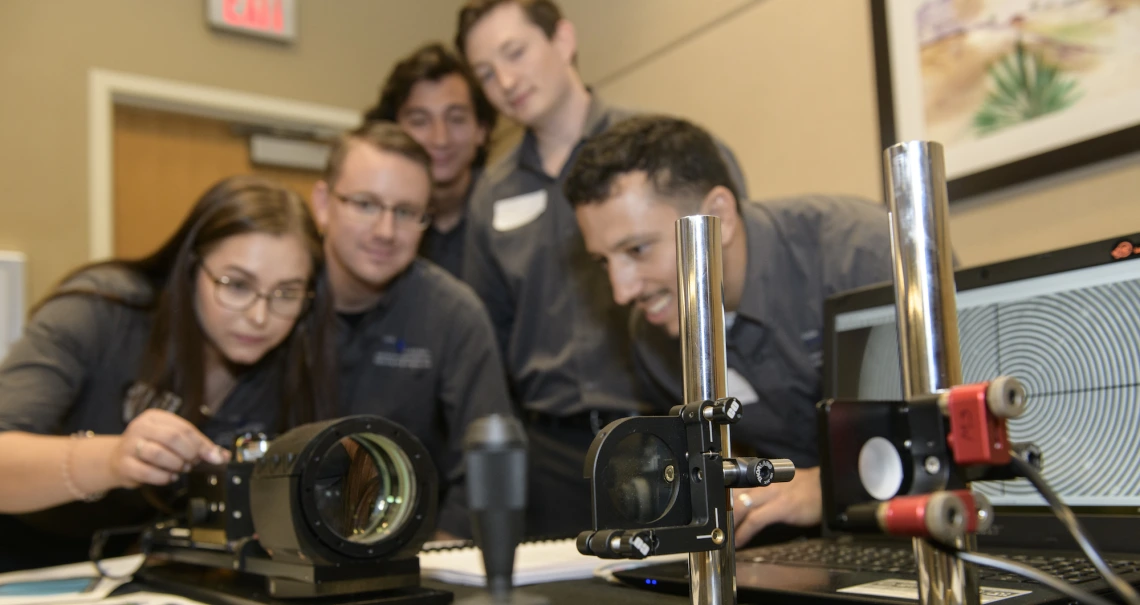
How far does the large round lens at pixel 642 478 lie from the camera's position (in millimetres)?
534

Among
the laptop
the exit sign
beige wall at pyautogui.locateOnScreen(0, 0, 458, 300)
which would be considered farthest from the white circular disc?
the exit sign

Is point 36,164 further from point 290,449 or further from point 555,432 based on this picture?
point 290,449

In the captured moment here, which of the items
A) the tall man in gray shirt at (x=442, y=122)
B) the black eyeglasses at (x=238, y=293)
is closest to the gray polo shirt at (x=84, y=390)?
the black eyeglasses at (x=238, y=293)

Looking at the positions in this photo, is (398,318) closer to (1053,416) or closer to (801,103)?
(801,103)

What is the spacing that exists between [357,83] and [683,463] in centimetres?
308

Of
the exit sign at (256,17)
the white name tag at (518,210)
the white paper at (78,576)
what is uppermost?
the exit sign at (256,17)

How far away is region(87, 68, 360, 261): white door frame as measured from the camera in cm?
286

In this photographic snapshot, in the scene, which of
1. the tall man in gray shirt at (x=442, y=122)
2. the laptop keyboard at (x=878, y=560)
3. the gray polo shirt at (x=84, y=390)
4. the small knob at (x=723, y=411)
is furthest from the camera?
the tall man in gray shirt at (x=442, y=122)

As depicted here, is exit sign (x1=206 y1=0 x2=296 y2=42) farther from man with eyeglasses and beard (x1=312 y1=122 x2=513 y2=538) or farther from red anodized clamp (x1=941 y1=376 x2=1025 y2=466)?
red anodized clamp (x1=941 y1=376 x2=1025 y2=466)

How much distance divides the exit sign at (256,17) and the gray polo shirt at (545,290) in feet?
4.40

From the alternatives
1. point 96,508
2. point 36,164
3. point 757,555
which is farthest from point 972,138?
point 36,164

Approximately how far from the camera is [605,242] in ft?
4.66

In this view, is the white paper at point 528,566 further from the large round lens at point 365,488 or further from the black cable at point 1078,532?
the black cable at point 1078,532

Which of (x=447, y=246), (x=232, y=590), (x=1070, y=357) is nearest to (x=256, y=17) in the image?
(x=447, y=246)
